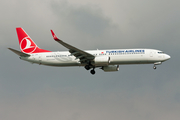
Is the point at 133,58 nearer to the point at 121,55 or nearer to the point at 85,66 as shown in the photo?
the point at 121,55

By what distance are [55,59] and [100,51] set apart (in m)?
8.99

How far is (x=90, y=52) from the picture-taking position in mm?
61188

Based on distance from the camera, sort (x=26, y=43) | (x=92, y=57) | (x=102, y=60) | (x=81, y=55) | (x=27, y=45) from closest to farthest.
A: (x=102, y=60) < (x=81, y=55) < (x=92, y=57) < (x=27, y=45) < (x=26, y=43)

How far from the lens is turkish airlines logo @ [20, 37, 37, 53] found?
216ft

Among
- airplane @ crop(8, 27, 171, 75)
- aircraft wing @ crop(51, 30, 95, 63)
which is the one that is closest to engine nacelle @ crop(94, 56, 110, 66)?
airplane @ crop(8, 27, 171, 75)

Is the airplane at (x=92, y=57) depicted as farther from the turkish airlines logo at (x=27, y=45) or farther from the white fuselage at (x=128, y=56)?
the turkish airlines logo at (x=27, y=45)

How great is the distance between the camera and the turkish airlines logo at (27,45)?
6594 cm

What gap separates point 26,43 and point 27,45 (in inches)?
22.1

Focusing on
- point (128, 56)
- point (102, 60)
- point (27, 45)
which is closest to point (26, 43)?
point (27, 45)

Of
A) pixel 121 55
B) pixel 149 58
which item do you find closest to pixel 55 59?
pixel 121 55

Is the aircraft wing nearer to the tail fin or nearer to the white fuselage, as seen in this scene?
the white fuselage

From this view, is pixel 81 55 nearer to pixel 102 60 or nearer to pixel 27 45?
pixel 102 60

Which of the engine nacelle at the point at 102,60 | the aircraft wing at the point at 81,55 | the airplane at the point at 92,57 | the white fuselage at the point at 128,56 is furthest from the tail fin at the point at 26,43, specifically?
the engine nacelle at the point at 102,60

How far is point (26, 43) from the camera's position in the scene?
6694cm
